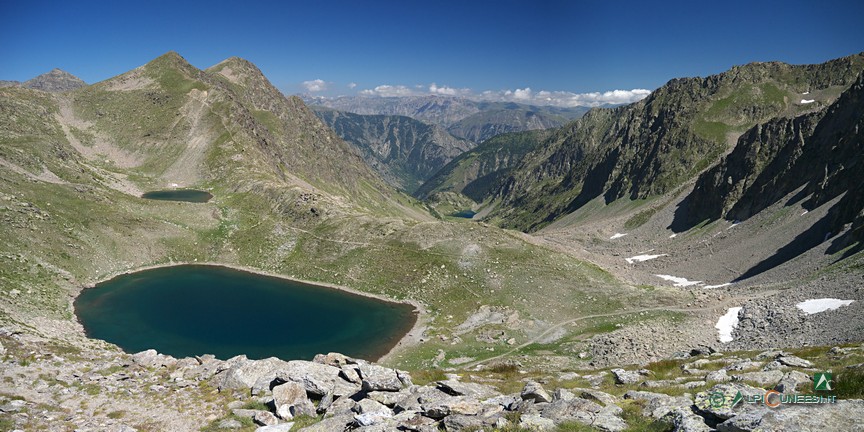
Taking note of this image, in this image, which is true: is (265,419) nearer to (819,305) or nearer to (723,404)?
(723,404)

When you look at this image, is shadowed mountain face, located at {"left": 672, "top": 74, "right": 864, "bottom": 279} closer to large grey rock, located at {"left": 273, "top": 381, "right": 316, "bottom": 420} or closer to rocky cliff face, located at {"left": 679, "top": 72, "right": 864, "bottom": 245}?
rocky cliff face, located at {"left": 679, "top": 72, "right": 864, "bottom": 245}

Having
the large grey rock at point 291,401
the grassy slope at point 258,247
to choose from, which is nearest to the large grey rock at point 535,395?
the large grey rock at point 291,401

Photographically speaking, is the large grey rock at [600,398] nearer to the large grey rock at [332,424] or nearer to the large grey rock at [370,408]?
the large grey rock at [370,408]

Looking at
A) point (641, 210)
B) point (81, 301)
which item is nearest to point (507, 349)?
point (81, 301)

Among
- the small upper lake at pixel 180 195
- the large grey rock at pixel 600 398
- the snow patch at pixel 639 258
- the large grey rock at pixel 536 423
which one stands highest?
the small upper lake at pixel 180 195

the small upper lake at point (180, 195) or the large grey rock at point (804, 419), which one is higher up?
the small upper lake at point (180, 195)

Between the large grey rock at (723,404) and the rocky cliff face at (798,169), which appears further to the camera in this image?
the rocky cliff face at (798,169)
